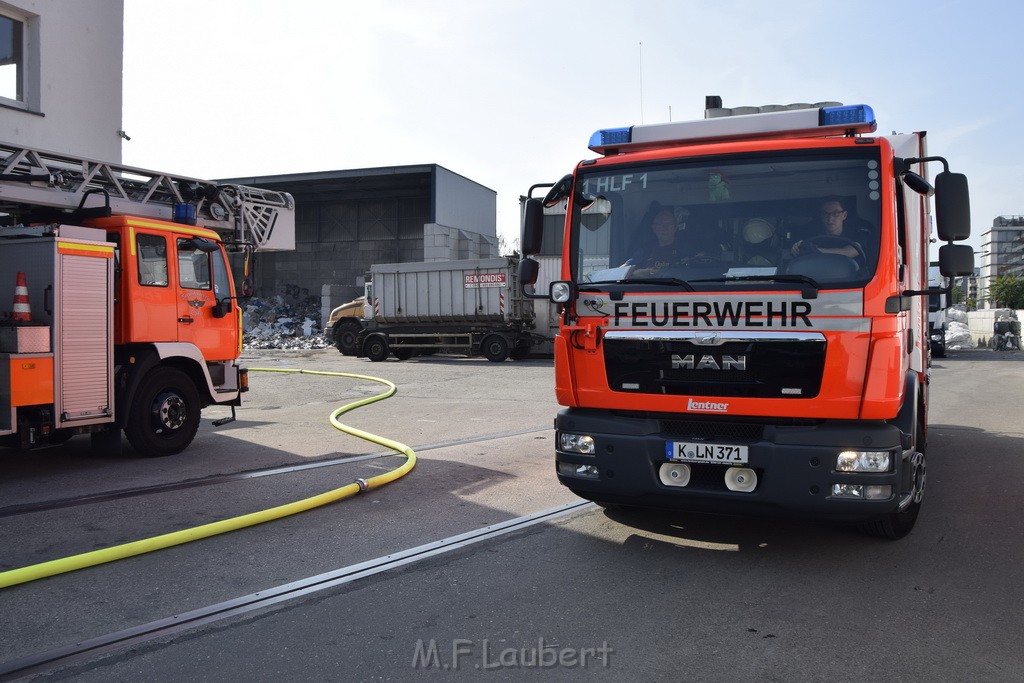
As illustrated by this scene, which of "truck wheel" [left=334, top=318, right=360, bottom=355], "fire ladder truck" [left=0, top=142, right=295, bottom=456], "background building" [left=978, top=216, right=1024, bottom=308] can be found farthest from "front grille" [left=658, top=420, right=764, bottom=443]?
"background building" [left=978, top=216, right=1024, bottom=308]

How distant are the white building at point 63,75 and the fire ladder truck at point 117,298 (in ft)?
10.9

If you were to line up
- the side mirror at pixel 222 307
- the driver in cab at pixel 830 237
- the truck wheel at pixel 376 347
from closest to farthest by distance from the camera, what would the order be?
the driver in cab at pixel 830 237
the side mirror at pixel 222 307
the truck wheel at pixel 376 347

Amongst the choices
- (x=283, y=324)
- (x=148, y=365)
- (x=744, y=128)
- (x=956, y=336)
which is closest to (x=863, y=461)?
(x=744, y=128)

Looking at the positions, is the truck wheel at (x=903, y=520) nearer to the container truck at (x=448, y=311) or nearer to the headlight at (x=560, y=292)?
the headlight at (x=560, y=292)

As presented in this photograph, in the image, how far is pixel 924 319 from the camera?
6.67 m

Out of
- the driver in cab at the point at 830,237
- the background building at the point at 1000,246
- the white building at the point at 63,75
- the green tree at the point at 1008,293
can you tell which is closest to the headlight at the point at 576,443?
the driver in cab at the point at 830,237

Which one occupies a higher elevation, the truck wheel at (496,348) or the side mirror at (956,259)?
the side mirror at (956,259)

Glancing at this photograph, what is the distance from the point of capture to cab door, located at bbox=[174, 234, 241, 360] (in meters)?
8.68

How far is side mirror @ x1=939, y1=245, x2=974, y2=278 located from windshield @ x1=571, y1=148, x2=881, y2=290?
0.59m

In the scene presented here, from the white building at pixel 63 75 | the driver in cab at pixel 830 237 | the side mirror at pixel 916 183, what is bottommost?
the driver in cab at pixel 830 237

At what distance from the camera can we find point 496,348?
24250mm

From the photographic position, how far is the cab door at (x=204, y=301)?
8.68 meters

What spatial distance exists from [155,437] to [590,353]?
5399 millimetres

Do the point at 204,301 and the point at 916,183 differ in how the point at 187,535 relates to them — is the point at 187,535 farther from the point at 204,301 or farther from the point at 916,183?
the point at 916,183
